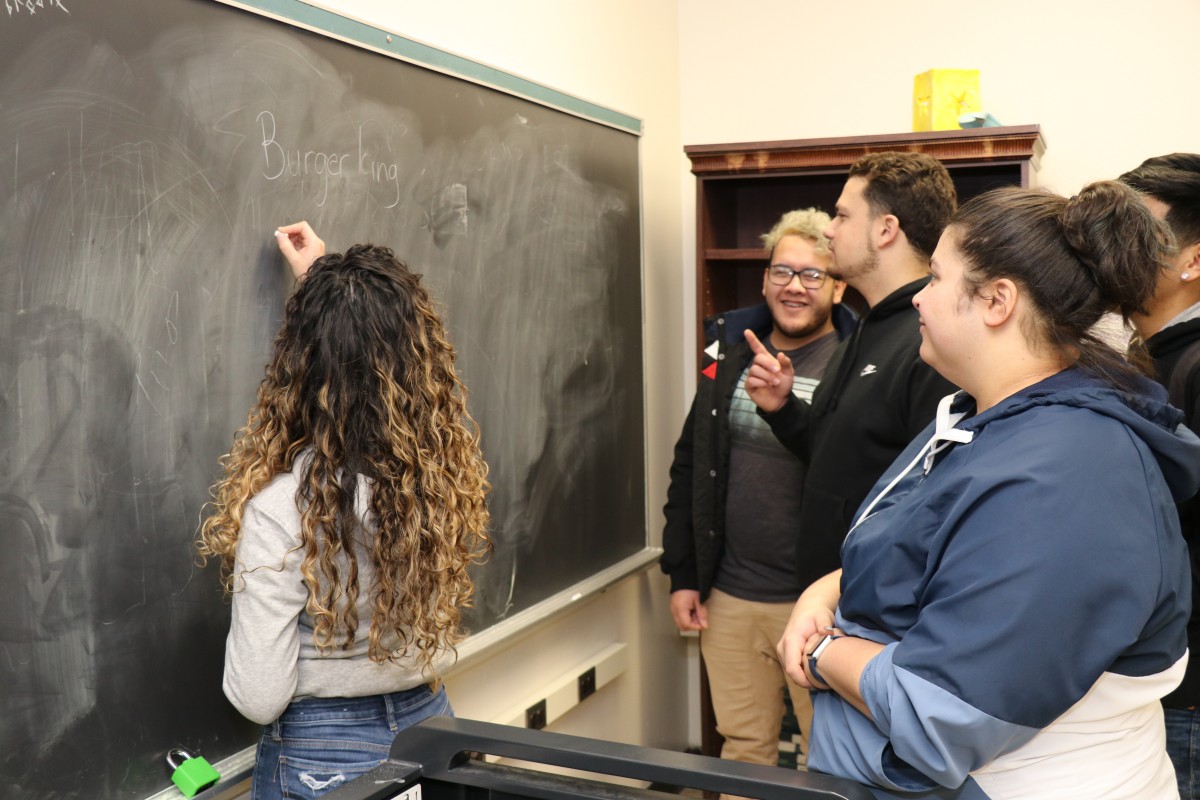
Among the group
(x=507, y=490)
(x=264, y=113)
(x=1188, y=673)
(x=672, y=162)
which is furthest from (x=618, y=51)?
(x=1188, y=673)

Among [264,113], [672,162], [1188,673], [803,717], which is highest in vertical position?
[672,162]

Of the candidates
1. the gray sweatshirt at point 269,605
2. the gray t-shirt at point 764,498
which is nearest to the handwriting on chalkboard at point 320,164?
the gray sweatshirt at point 269,605

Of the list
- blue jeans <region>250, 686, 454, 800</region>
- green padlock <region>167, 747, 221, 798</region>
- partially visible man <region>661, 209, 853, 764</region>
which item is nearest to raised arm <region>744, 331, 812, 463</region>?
partially visible man <region>661, 209, 853, 764</region>

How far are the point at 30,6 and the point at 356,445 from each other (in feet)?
2.33

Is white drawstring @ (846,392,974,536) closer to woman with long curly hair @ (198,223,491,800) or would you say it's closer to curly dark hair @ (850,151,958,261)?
woman with long curly hair @ (198,223,491,800)

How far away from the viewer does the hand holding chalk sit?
5.86 feet

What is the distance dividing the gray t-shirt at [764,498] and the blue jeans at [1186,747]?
1.11 meters

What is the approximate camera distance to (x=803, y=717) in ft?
9.59

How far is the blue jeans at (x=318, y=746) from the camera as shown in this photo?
5.11 ft

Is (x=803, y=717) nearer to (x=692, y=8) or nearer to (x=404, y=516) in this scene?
(x=404, y=516)

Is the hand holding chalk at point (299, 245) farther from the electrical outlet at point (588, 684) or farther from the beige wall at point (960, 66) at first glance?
the beige wall at point (960, 66)

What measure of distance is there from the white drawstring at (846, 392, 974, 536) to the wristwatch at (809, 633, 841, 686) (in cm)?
14

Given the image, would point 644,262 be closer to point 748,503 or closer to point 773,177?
point 773,177

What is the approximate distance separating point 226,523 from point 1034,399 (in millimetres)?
1119
